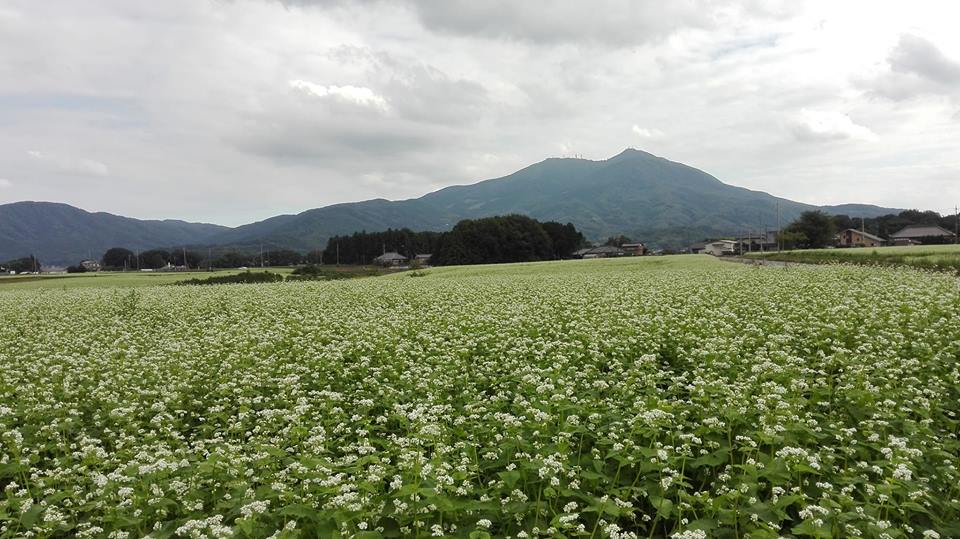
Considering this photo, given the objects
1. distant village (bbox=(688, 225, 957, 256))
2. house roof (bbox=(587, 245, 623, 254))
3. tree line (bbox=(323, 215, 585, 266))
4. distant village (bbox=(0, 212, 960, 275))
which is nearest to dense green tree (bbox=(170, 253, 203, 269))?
distant village (bbox=(0, 212, 960, 275))

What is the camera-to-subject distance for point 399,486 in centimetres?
464

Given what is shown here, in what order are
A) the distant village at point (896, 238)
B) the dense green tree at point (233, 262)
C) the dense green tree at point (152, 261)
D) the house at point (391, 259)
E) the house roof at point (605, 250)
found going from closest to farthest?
1. the distant village at point (896, 238)
2. the house at point (391, 259)
3. the dense green tree at point (233, 262)
4. the dense green tree at point (152, 261)
5. the house roof at point (605, 250)

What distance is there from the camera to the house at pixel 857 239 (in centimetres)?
11819

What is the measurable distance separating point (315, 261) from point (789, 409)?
485 feet

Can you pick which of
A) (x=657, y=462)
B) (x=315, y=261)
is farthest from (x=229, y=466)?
(x=315, y=261)

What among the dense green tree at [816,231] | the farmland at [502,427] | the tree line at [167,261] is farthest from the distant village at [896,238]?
the tree line at [167,261]

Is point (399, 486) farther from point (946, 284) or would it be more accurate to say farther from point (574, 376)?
point (946, 284)

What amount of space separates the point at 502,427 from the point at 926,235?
483 feet

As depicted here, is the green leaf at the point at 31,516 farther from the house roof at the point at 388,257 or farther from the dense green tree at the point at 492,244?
the house roof at the point at 388,257

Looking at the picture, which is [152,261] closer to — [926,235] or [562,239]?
[562,239]

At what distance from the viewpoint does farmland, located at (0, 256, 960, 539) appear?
186 inches

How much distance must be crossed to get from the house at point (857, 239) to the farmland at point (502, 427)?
5002 inches

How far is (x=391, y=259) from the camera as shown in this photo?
130 m

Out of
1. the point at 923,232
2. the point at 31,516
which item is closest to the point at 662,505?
the point at 31,516
